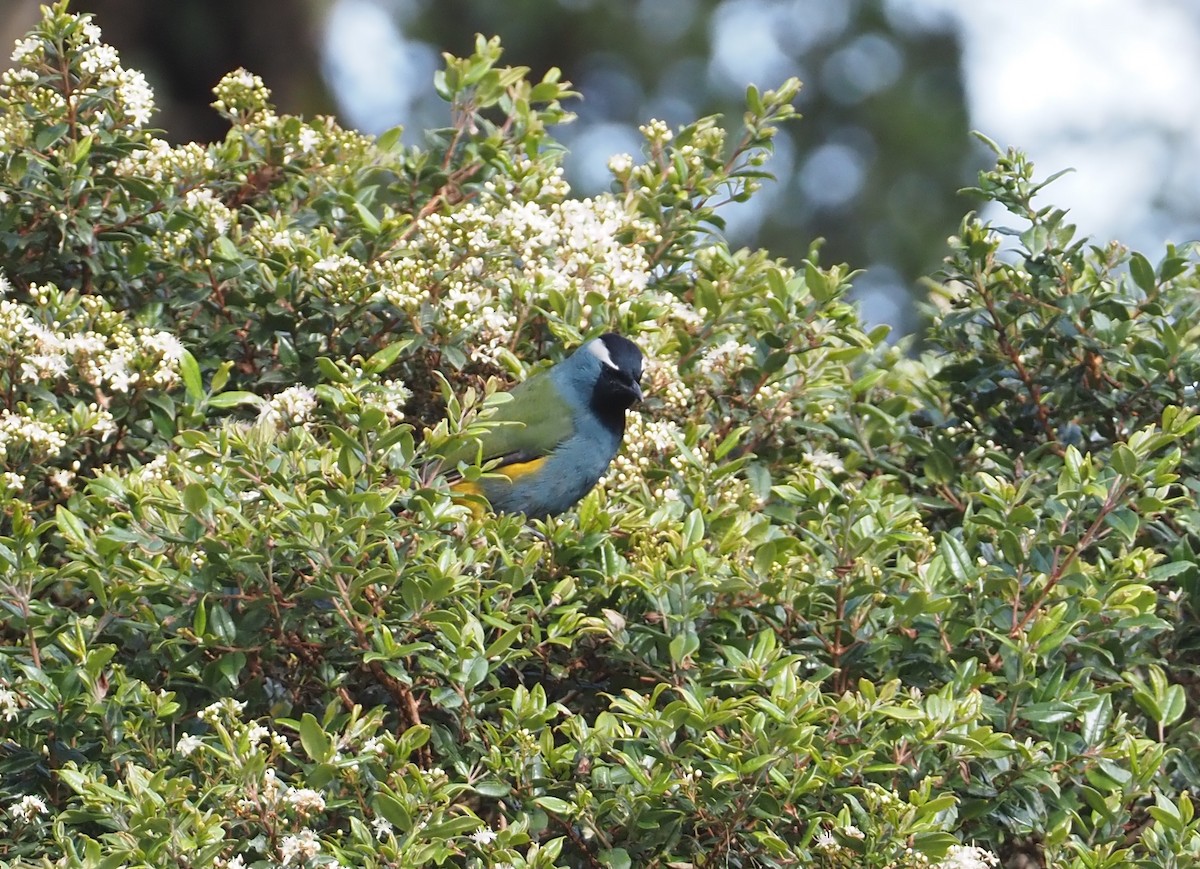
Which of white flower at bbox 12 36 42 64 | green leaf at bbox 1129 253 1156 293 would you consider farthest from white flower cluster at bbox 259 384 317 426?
green leaf at bbox 1129 253 1156 293

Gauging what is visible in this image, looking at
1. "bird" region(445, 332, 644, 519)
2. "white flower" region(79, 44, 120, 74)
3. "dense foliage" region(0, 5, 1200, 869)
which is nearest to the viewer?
"dense foliage" region(0, 5, 1200, 869)

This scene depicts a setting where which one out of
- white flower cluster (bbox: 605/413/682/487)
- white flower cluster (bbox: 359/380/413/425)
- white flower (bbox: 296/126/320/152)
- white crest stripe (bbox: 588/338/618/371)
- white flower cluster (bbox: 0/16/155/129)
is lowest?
white flower cluster (bbox: 359/380/413/425)

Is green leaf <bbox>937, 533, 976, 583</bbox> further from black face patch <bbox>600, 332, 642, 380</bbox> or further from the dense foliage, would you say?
black face patch <bbox>600, 332, 642, 380</bbox>

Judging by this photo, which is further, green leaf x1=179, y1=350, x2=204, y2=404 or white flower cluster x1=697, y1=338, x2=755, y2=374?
white flower cluster x1=697, y1=338, x2=755, y2=374

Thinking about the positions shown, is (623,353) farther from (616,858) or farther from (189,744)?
(189,744)

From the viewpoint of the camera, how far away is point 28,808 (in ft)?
9.51

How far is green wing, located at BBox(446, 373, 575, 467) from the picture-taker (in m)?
A: 4.39

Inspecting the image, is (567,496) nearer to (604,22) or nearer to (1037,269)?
(1037,269)

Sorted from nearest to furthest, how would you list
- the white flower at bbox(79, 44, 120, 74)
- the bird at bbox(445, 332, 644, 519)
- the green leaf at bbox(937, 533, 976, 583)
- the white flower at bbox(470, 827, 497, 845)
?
1. the white flower at bbox(470, 827, 497, 845)
2. the green leaf at bbox(937, 533, 976, 583)
3. the white flower at bbox(79, 44, 120, 74)
4. the bird at bbox(445, 332, 644, 519)

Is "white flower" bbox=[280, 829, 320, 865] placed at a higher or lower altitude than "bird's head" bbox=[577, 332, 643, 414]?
lower

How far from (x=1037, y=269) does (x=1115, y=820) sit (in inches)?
65.8

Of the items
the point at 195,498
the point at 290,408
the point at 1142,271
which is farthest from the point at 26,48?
the point at 1142,271

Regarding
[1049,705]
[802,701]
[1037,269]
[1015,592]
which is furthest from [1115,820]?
[1037,269]

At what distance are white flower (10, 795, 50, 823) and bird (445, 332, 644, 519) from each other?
1651 millimetres
